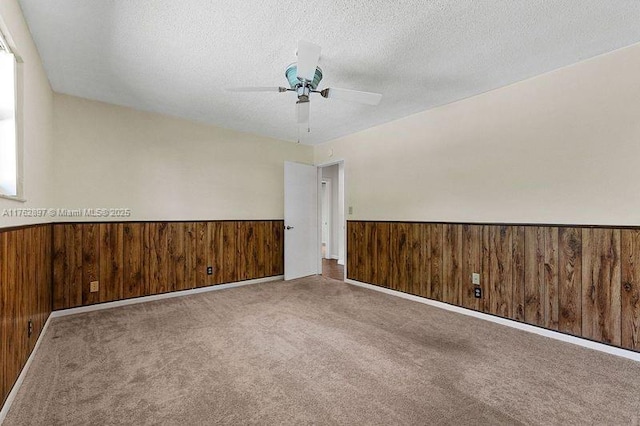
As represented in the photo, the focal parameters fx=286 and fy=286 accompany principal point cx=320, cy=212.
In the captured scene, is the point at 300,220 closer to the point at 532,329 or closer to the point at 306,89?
the point at 306,89

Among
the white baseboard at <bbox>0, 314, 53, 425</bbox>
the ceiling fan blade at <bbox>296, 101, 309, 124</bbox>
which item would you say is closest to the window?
the white baseboard at <bbox>0, 314, 53, 425</bbox>

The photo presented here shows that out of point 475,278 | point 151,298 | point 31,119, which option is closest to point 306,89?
point 31,119

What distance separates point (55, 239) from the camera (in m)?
3.08

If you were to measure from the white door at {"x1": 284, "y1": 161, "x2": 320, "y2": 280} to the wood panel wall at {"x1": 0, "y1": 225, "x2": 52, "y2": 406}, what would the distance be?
2978 millimetres

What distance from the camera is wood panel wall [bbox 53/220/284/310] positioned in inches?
124

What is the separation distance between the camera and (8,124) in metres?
1.77

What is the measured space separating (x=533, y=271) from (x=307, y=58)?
2738mm

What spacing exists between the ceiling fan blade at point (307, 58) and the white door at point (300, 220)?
107 inches

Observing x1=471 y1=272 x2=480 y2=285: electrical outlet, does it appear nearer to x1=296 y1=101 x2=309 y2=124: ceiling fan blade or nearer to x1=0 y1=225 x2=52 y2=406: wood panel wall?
x1=296 y1=101 x2=309 y2=124: ceiling fan blade

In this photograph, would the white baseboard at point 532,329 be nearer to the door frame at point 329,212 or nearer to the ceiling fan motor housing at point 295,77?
the ceiling fan motor housing at point 295,77

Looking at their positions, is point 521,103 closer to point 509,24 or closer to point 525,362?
point 509,24

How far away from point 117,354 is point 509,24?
3766 mm

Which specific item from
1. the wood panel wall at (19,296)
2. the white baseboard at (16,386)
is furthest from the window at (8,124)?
the white baseboard at (16,386)

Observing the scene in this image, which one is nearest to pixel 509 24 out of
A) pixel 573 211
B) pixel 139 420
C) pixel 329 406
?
pixel 573 211
